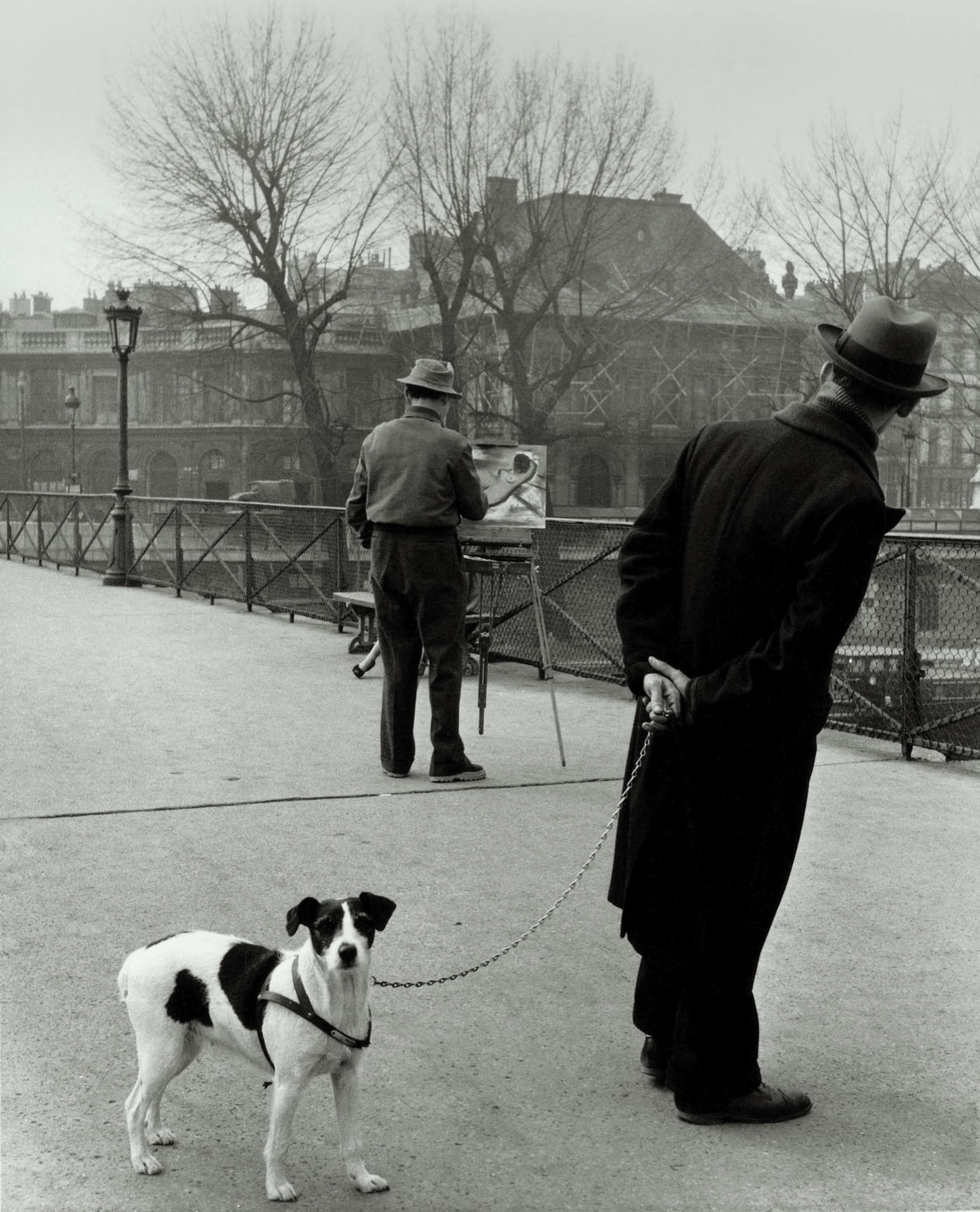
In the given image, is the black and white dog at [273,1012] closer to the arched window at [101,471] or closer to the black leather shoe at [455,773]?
the black leather shoe at [455,773]

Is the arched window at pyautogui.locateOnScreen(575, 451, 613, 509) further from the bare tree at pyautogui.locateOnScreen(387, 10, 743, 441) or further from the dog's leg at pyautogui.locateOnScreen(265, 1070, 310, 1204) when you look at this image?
the dog's leg at pyautogui.locateOnScreen(265, 1070, 310, 1204)

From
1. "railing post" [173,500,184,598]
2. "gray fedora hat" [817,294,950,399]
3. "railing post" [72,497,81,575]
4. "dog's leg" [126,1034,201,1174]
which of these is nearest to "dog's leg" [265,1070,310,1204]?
"dog's leg" [126,1034,201,1174]

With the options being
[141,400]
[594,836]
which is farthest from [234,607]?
[141,400]

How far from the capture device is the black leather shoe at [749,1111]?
134 inches

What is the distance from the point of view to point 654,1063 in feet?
11.9

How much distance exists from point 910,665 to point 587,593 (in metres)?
3.49

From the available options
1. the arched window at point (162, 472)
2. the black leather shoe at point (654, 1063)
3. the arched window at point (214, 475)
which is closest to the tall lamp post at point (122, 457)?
the black leather shoe at point (654, 1063)

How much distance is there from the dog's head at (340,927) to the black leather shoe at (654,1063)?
3.21 ft

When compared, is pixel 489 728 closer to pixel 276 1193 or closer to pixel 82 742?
pixel 82 742

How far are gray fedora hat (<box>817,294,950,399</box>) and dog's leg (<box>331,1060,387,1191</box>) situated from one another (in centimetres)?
179

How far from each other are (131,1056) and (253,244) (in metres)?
31.5

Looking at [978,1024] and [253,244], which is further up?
[253,244]

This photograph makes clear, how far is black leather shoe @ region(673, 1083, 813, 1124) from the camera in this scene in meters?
3.40

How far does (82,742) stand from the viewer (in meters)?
8.09
